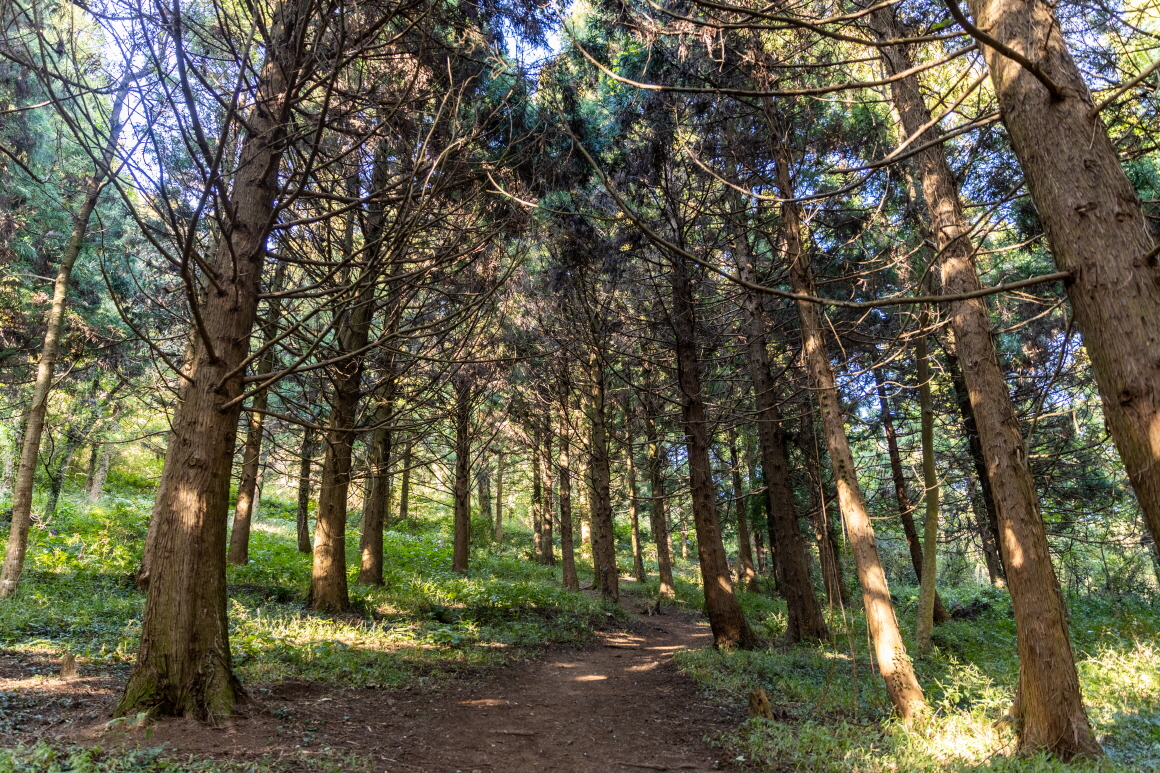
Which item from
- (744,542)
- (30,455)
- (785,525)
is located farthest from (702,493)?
(744,542)

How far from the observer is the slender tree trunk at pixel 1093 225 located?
1.95 metres

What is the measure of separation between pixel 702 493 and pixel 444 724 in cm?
567

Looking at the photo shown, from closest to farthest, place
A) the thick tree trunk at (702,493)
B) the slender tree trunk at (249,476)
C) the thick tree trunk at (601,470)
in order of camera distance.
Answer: the thick tree trunk at (702,493), the slender tree trunk at (249,476), the thick tree trunk at (601,470)

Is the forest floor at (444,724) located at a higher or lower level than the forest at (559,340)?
lower

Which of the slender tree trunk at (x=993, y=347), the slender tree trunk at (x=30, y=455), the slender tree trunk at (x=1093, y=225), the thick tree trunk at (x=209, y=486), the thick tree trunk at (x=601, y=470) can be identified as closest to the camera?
the slender tree trunk at (x=1093, y=225)

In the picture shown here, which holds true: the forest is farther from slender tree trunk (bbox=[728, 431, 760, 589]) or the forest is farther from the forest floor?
slender tree trunk (bbox=[728, 431, 760, 589])

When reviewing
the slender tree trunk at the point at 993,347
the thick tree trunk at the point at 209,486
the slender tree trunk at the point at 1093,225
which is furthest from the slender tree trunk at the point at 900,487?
the thick tree trunk at the point at 209,486

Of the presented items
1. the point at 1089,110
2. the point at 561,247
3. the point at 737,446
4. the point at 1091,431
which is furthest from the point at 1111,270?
the point at 737,446

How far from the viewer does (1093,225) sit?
211 centimetres

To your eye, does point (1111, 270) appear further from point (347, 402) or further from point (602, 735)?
point (347, 402)

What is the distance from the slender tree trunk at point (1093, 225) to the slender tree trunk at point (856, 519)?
13.3 ft

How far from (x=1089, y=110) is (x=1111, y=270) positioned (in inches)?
26.7

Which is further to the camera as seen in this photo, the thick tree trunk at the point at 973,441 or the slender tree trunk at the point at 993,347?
the thick tree trunk at the point at 973,441

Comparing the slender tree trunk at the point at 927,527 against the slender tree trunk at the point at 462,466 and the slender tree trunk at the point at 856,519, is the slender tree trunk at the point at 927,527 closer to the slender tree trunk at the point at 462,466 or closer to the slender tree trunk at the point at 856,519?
the slender tree trunk at the point at 856,519
